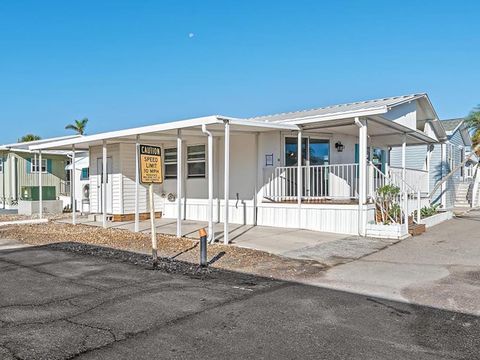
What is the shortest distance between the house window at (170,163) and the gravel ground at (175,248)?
344cm

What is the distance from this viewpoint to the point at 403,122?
1273 cm

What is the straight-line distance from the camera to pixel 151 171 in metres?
7.50

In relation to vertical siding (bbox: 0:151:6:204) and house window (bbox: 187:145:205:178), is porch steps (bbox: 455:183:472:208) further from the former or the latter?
vertical siding (bbox: 0:151:6:204)

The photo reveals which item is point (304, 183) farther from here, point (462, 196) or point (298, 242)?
point (462, 196)

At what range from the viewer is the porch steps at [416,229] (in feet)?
36.3

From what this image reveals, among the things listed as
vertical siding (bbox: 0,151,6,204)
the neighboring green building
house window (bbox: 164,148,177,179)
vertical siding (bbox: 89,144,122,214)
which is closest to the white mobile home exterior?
house window (bbox: 164,148,177,179)

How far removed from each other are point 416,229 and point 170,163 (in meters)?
8.47

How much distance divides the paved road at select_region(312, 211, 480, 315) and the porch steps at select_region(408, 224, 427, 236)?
881 mm

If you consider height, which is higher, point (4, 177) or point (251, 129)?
point (251, 129)

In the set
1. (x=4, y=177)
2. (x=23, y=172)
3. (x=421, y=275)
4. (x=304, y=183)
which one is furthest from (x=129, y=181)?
(x=4, y=177)

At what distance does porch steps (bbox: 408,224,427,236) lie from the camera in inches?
436

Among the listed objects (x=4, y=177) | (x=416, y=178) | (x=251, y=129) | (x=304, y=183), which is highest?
(x=251, y=129)

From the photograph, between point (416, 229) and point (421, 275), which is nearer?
point (421, 275)

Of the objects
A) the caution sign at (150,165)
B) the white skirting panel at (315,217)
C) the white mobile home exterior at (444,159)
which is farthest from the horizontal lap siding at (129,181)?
the white mobile home exterior at (444,159)
